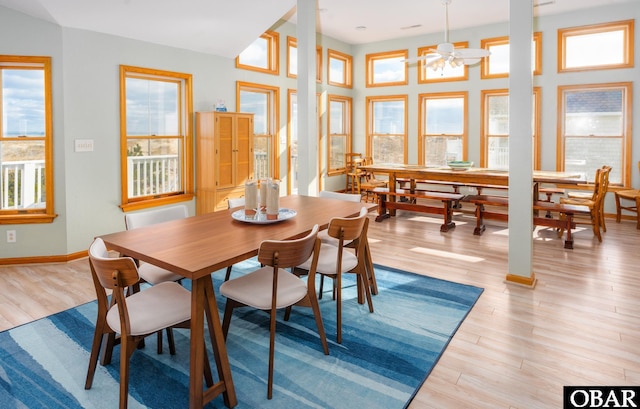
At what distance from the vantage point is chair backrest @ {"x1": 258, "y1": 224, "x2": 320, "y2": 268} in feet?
6.88

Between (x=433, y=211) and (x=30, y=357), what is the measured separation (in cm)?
520

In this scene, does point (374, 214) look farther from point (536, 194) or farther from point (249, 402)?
point (249, 402)

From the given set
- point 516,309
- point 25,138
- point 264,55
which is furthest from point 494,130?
point 25,138

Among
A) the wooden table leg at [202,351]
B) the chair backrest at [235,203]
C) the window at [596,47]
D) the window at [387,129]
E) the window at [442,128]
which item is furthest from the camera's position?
the window at [387,129]

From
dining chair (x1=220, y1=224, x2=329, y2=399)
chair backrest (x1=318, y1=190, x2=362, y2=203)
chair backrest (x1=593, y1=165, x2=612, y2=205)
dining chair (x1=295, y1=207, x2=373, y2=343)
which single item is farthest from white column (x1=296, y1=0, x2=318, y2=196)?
chair backrest (x1=593, y1=165, x2=612, y2=205)

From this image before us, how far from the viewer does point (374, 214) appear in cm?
734

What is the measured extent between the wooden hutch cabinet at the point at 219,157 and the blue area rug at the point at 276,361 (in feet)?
8.59

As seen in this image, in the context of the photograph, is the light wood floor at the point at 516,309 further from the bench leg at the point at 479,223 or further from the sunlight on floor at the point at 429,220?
the sunlight on floor at the point at 429,220

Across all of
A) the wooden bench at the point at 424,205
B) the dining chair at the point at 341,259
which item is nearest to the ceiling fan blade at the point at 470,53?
the wooden bench at the point at 424,205

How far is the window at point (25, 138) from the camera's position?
432 cm

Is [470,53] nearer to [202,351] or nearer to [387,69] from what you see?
[387,69]

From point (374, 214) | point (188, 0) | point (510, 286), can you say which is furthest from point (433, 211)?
point (188, 0)

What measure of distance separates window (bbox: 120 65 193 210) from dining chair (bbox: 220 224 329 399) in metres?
3.14

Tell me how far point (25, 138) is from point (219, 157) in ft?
6.97
